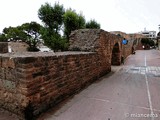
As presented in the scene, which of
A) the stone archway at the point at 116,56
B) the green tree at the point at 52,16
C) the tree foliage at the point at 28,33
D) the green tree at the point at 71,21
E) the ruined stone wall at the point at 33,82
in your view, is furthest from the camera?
the tree foliage at the point at 28,33

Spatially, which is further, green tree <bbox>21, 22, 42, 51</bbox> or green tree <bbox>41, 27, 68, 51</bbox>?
green tree <bbox>21, 22, 42, 51</bbox>

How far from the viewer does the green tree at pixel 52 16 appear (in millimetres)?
14133

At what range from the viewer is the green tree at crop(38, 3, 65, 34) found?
46.4ft

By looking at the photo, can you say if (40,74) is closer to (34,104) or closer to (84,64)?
(34,104)

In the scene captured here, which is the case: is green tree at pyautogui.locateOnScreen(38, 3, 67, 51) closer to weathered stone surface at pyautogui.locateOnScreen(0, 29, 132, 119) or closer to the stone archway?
the stone archway

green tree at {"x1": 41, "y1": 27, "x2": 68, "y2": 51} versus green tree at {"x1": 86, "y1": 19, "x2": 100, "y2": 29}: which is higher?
green tree at {"x1": 86, "y1": 19, "x2": 100, "y2": 29}

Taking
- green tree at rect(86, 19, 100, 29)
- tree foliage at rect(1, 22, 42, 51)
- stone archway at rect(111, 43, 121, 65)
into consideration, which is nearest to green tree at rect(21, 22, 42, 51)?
tree foliage at rect(1, 22, 42, 51)

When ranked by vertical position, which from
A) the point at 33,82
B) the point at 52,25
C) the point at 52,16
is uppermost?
the point at 52,16

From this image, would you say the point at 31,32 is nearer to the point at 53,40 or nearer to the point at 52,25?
the point at 52,25

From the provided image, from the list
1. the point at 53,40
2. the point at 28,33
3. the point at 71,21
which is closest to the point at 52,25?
the point at 53,40

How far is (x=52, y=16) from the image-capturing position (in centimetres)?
1422

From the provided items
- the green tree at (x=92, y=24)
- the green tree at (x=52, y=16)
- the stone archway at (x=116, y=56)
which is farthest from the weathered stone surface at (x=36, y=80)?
the green tree at (x=92, y=24)

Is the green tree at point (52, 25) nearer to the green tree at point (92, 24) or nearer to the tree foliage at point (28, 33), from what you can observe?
the green tree at point (92, 24)

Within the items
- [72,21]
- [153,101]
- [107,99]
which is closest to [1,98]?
[107,99]
